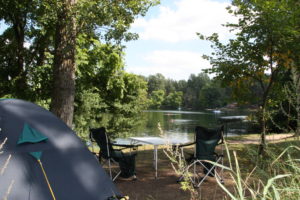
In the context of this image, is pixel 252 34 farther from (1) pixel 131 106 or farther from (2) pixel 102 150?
(1) pixel 131 106

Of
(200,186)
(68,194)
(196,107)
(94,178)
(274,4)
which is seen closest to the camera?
(68,194)

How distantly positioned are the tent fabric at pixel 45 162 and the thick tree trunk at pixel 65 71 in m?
1.83

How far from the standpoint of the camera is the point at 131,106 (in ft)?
66.6

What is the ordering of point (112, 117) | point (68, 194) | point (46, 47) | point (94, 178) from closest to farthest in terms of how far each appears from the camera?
point (68, 194)
point (94, 178)
point (46, 47)
point (112, 117)

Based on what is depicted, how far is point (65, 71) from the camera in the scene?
6086 millimetres

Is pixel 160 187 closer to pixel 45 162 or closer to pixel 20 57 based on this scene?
pixel 45 162

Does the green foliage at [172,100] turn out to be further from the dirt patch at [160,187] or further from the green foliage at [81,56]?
the dirt patch at [160,187]

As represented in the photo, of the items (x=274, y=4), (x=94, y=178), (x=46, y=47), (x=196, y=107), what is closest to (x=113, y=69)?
(x=46, y=47)

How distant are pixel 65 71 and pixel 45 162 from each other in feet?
8.92

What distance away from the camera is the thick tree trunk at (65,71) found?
6.07 m

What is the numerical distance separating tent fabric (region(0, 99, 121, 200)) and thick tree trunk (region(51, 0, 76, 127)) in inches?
72.1

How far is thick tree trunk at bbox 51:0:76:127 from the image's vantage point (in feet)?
19.9

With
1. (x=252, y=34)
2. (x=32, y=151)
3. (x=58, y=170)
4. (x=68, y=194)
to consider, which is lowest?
(x=68, y=194)

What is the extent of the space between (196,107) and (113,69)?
7337 centimetres
